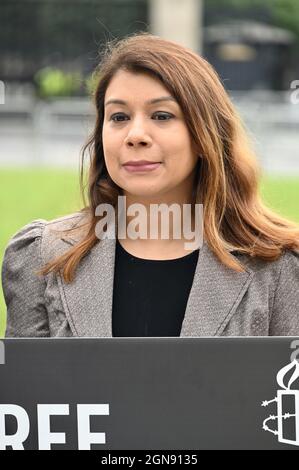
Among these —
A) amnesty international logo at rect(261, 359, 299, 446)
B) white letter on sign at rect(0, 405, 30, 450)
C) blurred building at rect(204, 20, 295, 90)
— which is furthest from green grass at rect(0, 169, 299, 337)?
blurred building at rect(204, 20, 295, 90)

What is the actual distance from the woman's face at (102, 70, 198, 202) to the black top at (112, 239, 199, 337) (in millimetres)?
224

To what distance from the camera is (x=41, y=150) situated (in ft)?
56.5

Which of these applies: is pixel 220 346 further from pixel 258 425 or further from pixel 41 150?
pixel 41 150

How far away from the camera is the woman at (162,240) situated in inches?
105

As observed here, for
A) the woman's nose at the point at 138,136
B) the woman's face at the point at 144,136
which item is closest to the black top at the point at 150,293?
the woman's face at the point at 144,136

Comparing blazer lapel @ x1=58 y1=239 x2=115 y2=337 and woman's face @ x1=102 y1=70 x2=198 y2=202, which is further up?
woman's face @ x1=102 y1=70 x2=198 y2=202

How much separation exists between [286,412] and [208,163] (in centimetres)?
83

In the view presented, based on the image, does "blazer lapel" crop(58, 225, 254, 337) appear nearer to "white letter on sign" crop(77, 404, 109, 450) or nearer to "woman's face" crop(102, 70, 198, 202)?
"woman's face" crop(102, 70, 198, 202)

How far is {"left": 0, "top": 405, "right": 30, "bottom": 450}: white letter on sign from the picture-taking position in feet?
7.41

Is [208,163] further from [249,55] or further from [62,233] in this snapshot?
[249,55]

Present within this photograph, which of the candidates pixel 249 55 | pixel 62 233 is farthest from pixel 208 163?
pixel 249 55

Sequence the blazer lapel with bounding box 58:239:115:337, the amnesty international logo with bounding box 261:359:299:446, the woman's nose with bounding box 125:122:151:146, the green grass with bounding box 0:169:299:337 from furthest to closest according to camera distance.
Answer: the green grass with bounding box 0:169:299:337, the blazer lapel with bounding box 58:239:115:337, the woman's nose with bounding box 125:122:151:146, the amnesty international logo with bounding box 261:359:299:446

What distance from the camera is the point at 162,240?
2.86m

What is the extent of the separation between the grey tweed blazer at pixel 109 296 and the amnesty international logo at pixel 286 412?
42 cm
